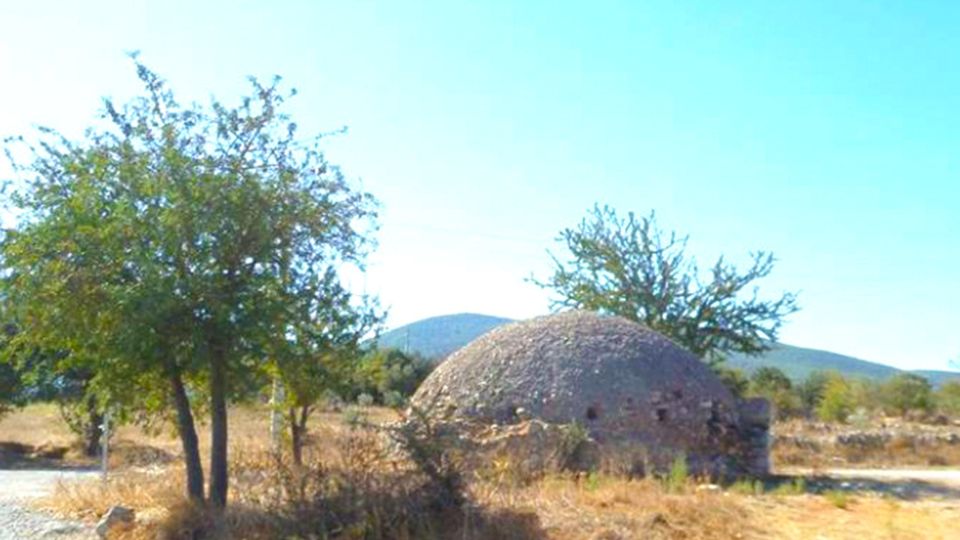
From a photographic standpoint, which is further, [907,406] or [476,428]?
[907,406]

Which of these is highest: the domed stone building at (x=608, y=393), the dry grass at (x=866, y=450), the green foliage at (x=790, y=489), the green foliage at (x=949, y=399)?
the green foliage at (x=949, y=399)

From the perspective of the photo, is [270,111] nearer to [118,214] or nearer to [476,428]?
[118,214]

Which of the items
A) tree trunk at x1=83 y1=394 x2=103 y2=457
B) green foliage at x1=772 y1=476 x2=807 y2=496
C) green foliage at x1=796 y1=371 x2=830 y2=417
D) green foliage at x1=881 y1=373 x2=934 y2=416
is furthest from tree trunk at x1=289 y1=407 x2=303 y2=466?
green foliage at x1=881 y1=373 x2=934 y2=416

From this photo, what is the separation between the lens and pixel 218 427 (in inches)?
509

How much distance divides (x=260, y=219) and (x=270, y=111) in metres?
1.72

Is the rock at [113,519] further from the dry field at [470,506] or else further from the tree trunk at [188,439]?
the tree trunk at [188,439]

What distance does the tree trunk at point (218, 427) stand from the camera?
1262 cm

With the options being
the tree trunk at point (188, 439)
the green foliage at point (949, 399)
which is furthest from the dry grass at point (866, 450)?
the green foliage at point (949, 399)

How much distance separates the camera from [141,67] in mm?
13414

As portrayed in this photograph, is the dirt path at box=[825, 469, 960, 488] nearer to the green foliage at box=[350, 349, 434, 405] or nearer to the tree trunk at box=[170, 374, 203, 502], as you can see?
the tree trunk at box=[170, 374, 203, 502]

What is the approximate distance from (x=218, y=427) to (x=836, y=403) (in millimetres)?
39909

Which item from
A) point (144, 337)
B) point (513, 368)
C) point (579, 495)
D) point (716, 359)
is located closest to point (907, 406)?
point (716, 359)

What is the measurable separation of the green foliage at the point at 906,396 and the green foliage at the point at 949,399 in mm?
375

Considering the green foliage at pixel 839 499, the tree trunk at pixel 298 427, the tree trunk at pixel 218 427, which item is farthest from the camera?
the tree trunk at pixel 298 427
